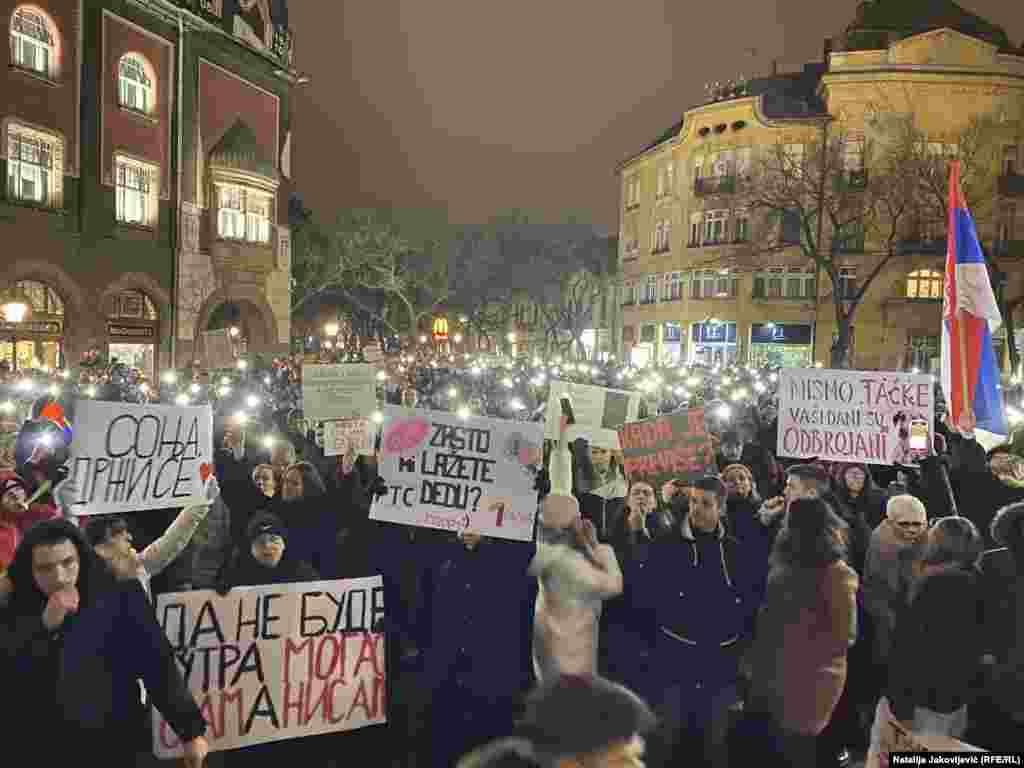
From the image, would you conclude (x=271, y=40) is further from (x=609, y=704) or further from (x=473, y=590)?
(x=609, y=704)

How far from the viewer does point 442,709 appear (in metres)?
6.17

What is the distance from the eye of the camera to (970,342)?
9070mm

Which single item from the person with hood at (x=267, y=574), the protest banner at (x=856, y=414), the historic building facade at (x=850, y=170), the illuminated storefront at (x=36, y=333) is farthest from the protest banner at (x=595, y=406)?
the historic building facade at (x=850, y=170)

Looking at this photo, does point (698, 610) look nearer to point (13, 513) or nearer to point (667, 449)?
point (667, 449)

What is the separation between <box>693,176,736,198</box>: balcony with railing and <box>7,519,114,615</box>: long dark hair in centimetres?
5151

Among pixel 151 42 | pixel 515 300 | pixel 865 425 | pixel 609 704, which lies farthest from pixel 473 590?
pixel 515 300

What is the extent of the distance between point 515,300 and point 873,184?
31.4 meters

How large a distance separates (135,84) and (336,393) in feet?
80.2

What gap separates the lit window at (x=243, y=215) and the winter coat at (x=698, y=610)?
31.0 meters

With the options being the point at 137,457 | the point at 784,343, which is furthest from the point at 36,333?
the point at 784,343

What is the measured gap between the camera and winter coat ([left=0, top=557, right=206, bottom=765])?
12.6ft

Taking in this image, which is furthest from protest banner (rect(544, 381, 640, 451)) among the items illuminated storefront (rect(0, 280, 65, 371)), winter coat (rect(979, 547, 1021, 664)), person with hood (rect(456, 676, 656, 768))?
illuminated storefront (rect(0, 280, 65, 371))

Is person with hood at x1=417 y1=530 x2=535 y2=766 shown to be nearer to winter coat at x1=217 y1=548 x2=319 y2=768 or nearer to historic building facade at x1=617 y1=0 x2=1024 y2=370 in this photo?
winter coat at x1=217 y1=548 x2=319 y2=768

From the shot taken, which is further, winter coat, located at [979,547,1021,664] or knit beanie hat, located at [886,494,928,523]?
knit beanie hat, located at [886,494,928,523]
